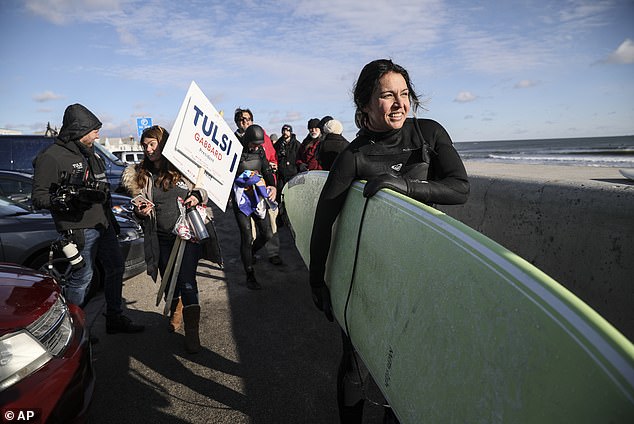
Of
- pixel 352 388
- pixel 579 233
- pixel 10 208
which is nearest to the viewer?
pixel 352 388

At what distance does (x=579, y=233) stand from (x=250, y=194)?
3.84 m

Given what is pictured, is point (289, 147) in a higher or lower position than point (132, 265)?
higher

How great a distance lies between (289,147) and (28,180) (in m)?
5.30

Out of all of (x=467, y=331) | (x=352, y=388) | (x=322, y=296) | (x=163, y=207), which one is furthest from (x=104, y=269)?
(x=467, y=331)

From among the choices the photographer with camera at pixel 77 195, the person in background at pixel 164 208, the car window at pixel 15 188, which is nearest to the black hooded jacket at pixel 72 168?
the photographer with camera at pixel 77 195

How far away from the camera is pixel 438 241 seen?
150 centimetres

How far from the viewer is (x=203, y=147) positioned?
3.73 m

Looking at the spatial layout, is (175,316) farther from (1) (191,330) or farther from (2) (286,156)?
(2) (286,156)

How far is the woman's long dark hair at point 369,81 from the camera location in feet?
6.34

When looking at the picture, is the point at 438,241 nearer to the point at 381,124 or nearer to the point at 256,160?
the point at 381,124

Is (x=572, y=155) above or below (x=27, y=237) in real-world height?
above

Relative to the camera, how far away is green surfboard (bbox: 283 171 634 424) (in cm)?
88

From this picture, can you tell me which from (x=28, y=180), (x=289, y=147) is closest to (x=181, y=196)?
(x=28, y=180)

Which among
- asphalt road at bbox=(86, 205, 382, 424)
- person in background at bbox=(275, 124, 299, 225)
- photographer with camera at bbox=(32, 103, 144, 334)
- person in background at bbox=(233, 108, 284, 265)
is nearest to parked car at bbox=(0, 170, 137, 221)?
asphalt road at bbox=(86, 205, 382, 424)
